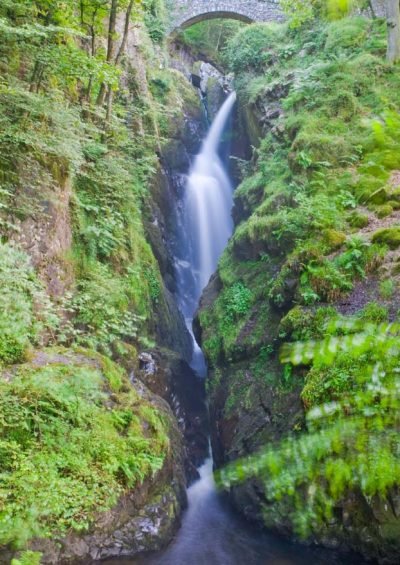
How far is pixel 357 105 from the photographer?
11188 millimetres

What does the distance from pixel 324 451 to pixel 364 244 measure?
6.50 meters

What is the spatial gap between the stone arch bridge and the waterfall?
22.8 feet

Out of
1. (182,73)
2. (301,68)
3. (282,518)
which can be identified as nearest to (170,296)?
(282,518)

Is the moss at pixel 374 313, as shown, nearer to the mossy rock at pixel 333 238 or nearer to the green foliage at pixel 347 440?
the mossy rock at pixel 333 238

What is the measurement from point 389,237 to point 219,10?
1713cm

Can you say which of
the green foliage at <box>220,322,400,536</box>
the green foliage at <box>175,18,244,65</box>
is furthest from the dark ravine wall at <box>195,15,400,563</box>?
the green foliage at <box>175,18,244,65</box>

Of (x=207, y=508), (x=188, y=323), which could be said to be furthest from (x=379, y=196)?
(x=207, y=508)

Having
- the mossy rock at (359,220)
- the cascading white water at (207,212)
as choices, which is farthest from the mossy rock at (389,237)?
the cascading white water at (207,212)

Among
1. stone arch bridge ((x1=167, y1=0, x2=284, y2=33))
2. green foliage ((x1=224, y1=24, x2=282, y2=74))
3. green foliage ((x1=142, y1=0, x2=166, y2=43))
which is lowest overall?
green foliage ((x1=224, y1=24, x2=282, y2=74))

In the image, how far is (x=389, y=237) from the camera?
7.59 metres

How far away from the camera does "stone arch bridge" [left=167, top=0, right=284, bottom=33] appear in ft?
65.5

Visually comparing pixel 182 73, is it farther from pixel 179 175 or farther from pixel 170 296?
pixel 170 296

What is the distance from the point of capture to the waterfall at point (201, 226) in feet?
44.8

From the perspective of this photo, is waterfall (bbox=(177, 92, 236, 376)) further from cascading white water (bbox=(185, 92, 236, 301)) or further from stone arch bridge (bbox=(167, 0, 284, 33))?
stone arch bridge (bbox=(167, 0, 284, 33))
